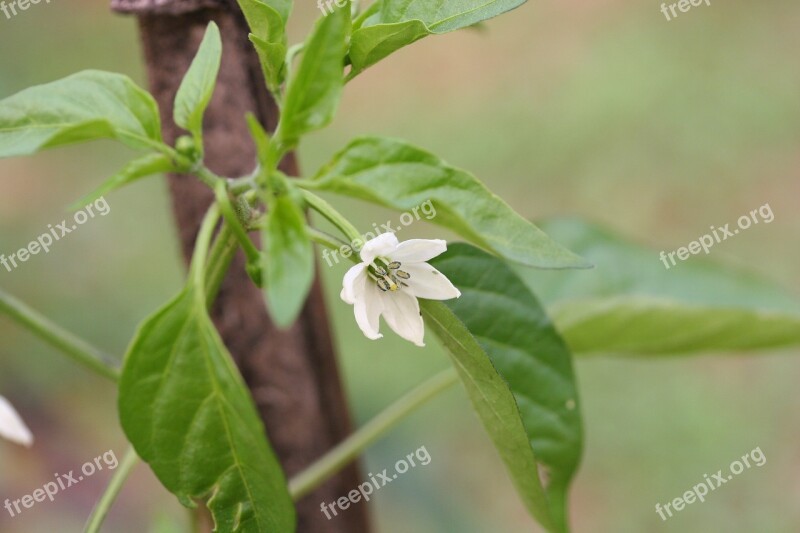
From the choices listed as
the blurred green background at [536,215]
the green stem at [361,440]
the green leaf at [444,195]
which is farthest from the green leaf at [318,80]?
the blurred green background at [536,215]

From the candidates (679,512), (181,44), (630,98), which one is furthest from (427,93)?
(181,44)

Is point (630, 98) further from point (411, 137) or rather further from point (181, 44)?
point (181, 44)

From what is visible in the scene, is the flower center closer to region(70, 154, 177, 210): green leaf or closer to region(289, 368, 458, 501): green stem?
region(70, 154, 177, 210): green leaf

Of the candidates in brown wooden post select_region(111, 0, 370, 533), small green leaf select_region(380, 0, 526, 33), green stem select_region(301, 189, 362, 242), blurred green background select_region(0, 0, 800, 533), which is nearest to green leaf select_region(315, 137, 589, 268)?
green stem select_region(301, 189, 362, 242)

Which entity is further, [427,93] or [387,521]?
[427,93]

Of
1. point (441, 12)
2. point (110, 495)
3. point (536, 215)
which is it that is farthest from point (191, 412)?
point (536, 215)

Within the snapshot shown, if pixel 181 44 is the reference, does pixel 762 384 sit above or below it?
below

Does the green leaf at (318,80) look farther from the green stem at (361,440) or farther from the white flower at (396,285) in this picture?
the green stem at (361,440)
